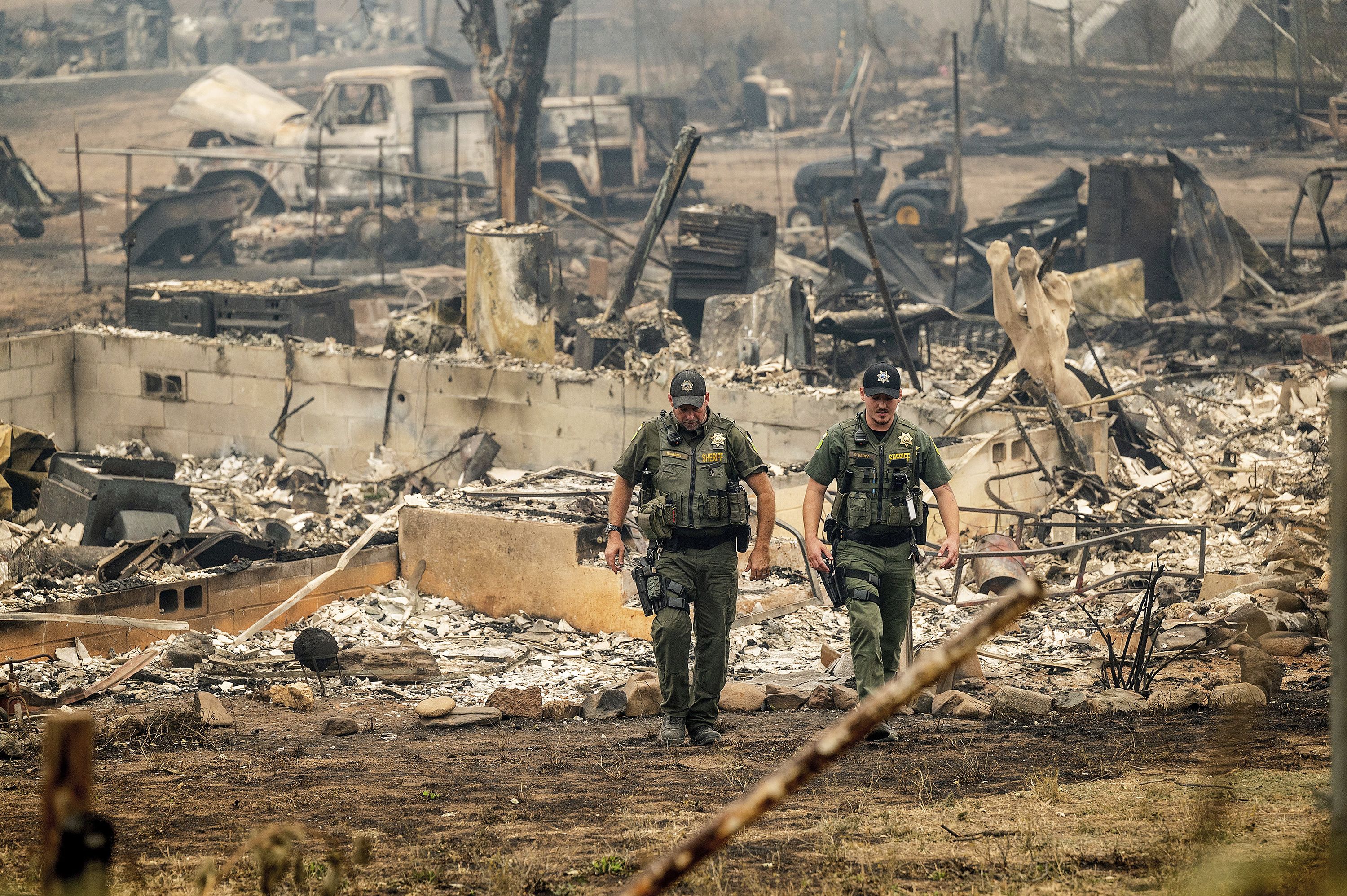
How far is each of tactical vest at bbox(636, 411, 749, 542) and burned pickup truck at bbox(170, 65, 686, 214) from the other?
16222 millimetres

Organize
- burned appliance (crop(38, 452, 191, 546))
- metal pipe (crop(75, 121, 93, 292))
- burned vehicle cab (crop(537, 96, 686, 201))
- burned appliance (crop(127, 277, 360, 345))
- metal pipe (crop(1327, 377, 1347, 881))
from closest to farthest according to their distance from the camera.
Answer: metal pipe (crop(1327, 377, 1347, 881)), burned appliance (crop(38, 452, 191, 546)), burned appliance (crop(127, 277, 360, 345)), metal pipe (crop(75, 121, 93, 292)), burned vehicle cab (crop(537, 96, 686, 201))

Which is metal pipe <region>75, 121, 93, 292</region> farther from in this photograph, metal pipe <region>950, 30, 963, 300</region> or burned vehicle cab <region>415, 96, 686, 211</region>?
metal pipe <region>950, 30, 963, 300</region>

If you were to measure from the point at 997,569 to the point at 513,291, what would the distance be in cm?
571

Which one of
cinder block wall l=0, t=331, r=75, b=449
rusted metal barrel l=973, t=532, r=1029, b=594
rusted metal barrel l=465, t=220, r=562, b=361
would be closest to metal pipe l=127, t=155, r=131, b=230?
cinder block wall l=0, t=331, r=75, b=449

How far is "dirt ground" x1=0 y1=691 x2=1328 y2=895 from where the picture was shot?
12.2 ft

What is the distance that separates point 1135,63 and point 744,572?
24958mm

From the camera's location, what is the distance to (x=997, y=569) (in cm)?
942

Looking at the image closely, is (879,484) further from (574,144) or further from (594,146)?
(574,144)

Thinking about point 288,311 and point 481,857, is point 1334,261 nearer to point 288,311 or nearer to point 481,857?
point 288,311

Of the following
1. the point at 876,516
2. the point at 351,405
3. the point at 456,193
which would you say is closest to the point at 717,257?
the point at 351,405

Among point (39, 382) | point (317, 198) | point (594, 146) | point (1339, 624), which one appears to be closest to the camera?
point (1339, 624)

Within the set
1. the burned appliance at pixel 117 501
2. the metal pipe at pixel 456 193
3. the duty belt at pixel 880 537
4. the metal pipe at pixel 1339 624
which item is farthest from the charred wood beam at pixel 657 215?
the metal pipe at pixel 1339 624

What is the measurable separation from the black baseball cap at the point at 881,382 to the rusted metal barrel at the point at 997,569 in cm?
358

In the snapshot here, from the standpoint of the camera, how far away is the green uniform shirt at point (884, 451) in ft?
19.6
